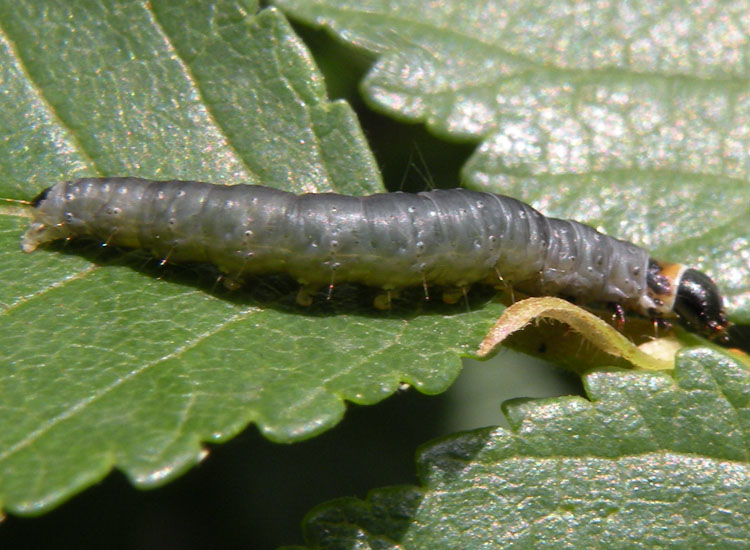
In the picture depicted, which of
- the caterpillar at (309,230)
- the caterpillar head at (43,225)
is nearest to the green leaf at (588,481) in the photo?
the caterpillar at (309,230)

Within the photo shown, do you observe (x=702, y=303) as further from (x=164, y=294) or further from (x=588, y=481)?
(x=164, y=294)

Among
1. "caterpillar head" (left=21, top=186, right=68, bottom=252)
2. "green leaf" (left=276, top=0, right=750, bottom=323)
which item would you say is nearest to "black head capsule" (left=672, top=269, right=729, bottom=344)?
"green leaf" (left=276, top=0, right=750, bottom=323)

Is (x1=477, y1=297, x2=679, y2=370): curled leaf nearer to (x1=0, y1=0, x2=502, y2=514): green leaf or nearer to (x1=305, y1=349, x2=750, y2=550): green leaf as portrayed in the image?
(x1=0, y1=0, x2=502, y2=514): green leaf

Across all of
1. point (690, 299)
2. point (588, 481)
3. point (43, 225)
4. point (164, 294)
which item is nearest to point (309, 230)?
point (164, 294)

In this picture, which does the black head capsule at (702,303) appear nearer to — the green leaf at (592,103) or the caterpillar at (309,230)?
the green leaf at (592,103)

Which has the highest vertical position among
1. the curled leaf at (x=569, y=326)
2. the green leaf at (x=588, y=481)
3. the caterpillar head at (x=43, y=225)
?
the caterpillar head at (x=43, y=225)

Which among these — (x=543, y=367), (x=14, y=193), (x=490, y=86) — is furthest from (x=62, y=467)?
(x=543, y=367)

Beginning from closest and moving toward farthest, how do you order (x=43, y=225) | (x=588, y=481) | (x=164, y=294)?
(x=588, y=481) → (x=164, y=294) → (x=43, y=225)

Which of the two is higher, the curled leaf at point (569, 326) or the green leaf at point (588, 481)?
the curled leaf at point (569, 326)
